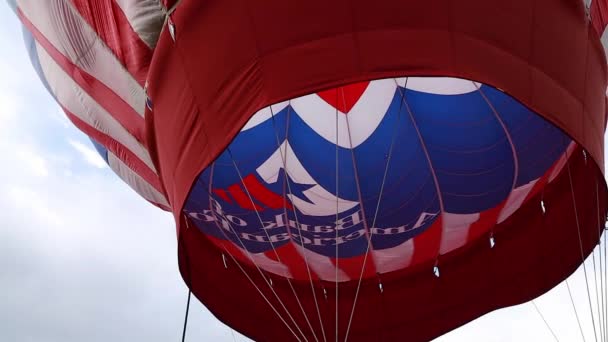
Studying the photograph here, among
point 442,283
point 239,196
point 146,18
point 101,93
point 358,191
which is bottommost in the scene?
point 442,283

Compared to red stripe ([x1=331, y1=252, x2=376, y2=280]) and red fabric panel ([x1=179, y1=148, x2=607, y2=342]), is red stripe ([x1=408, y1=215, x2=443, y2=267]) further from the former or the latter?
red stripe ([x1=331, y1=252, x2=376, y2=280])

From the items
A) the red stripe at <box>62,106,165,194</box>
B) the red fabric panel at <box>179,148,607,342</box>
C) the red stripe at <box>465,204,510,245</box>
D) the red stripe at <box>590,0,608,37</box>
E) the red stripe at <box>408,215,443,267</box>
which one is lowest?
the red fabric panel at <box>179,148,607,342</box>

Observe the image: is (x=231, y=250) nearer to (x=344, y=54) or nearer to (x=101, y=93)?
(x=101, y=93)

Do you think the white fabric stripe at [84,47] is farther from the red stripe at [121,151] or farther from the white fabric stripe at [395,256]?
the white fabric stripe at [395,256]

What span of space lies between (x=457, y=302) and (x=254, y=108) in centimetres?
324

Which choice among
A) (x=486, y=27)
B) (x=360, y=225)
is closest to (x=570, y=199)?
(x=360, y=225)

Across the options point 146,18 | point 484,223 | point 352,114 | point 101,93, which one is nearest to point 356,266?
point 484,223

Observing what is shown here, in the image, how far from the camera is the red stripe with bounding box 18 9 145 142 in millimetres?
5160

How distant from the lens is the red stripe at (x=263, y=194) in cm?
604

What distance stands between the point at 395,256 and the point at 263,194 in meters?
1.27

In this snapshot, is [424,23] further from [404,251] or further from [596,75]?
[404,251]

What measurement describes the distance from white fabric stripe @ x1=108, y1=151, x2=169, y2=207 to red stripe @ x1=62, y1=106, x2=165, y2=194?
109 mm

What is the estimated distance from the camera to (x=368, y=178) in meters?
6.18

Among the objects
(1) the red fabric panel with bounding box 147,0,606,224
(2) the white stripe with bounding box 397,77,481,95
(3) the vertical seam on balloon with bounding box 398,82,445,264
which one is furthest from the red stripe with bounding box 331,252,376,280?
(1) the red fabric panel with bounding box 147,0,606,224
